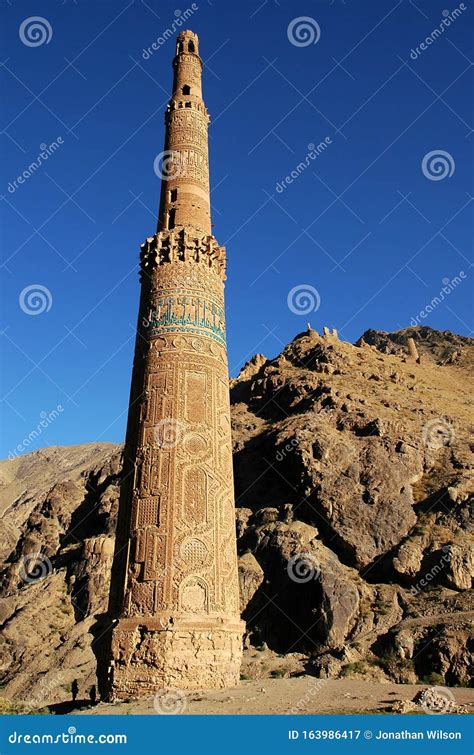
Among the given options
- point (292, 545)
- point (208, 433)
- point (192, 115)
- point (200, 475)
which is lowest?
point (292, 545)

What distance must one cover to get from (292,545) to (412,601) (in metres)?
5.76

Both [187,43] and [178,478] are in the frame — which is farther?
[187,43]

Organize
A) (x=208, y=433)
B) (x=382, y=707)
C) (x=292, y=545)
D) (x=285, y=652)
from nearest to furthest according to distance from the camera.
A: (x=382, y=707)
(x=208, y=433)
(x=285, y=652)
(x=292, y=545)

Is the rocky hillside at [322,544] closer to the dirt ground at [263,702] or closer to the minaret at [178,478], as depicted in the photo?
the dirt ground at [263,702]

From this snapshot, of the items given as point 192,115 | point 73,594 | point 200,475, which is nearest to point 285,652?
point 73,594

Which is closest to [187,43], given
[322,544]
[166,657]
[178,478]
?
[178,478]

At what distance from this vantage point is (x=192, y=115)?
18.1m

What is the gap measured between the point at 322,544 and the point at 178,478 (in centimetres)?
1842

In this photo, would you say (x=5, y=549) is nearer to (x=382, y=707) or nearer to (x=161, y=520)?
(x=161, y=520)

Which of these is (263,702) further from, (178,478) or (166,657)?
(178,478)

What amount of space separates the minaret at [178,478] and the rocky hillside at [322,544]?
9.40 meters

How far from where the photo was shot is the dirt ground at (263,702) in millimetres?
10000

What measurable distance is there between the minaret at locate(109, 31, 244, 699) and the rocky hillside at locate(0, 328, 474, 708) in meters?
9.40

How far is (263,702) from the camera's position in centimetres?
1057
